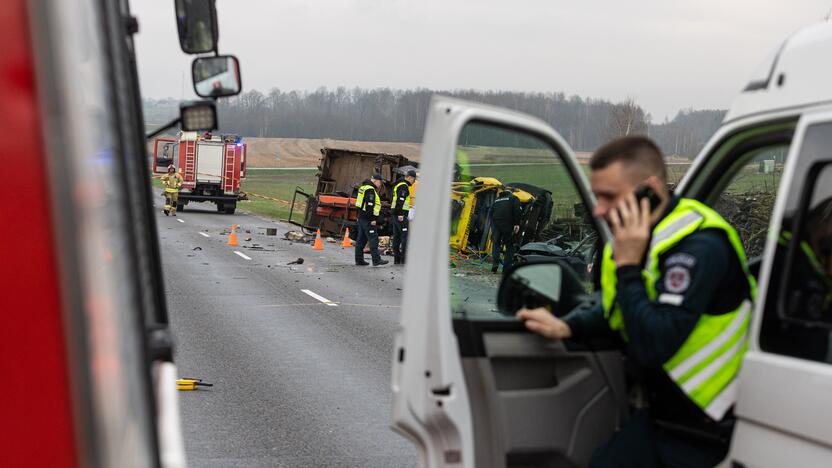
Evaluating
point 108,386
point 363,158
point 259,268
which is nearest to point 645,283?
point 108,386

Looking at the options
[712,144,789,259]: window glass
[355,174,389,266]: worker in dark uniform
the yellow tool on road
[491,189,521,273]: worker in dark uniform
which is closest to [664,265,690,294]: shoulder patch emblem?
[491,189,521,273]: worker in dark uniform

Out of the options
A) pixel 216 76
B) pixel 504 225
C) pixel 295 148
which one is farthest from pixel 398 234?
pixel 295 148

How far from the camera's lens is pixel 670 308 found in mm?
2977

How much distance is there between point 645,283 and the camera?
10.4ft

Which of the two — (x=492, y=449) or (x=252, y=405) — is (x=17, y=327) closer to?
(x=492, y=449)

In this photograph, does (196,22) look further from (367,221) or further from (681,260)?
→ (367,221)

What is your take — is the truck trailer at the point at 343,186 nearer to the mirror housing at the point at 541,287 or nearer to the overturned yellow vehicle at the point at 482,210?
the overturned yellow vehicle at the point at 482,210

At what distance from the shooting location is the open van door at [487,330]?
2998 millimetres

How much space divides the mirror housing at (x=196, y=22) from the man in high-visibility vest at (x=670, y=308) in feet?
6.24

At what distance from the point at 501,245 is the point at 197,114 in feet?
4.56

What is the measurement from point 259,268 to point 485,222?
1701 centimetres

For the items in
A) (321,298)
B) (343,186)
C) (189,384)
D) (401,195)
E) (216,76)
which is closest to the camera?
(216,76)

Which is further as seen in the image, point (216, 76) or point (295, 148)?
point (295, 148)

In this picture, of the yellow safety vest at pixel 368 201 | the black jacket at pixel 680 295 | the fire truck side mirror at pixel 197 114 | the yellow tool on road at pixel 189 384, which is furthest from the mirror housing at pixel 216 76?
the yellow safety vest at pixel 368 201
